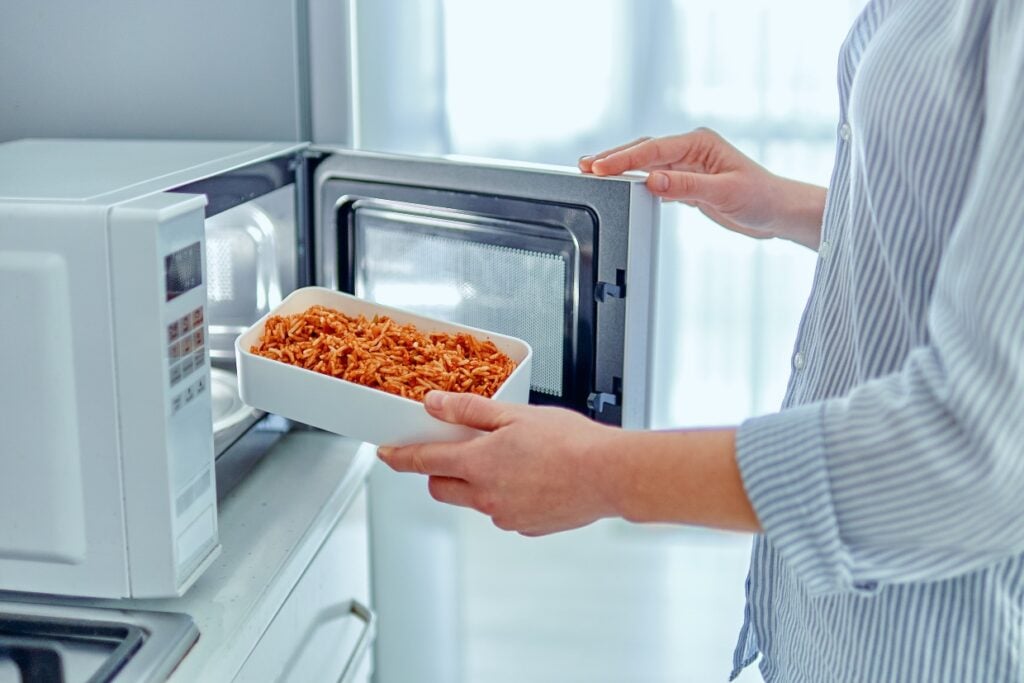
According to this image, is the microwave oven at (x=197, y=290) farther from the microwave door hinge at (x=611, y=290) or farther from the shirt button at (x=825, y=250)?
the shirt button at (x=825, y=250)

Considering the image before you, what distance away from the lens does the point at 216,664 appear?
786 millimetres

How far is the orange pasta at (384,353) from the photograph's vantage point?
0.85 m

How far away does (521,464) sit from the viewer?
0.72m

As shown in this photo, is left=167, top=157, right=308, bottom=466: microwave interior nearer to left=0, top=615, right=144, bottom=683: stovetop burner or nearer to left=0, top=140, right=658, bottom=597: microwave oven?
left=0, top=140, right=658, bottom=597: microwave oven

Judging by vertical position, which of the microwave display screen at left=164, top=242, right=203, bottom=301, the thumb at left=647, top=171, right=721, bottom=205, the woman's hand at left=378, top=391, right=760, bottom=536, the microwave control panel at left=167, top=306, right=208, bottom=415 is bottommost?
the woman's hand at left=378, top=391, right=760, bottom=536

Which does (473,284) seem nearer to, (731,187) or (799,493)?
(731,187)

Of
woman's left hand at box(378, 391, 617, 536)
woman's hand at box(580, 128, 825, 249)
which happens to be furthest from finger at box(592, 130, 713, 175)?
woman's left hand at box(378, 391, 617, 536)

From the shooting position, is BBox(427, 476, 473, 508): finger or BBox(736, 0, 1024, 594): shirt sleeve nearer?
BBox(736, 0, 1024, 594): shirt sleeve

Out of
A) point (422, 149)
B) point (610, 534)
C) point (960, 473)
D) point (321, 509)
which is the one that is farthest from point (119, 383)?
point (610, 534)

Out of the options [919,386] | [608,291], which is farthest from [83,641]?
[919,386]

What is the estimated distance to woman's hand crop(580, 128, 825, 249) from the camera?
1.01 m

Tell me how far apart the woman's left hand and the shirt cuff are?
103mm

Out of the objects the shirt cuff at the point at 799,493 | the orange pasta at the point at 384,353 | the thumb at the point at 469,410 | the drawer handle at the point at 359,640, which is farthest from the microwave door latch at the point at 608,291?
the drawer handle at the point at 359,640

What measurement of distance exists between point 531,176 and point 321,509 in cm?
41
